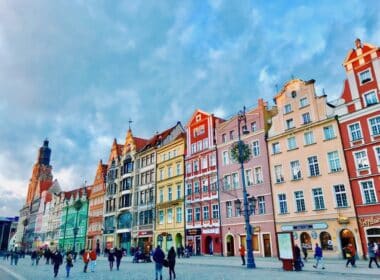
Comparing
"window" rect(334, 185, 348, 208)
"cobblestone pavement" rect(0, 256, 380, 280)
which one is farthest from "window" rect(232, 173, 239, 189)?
"cobblestone pavement" rect(0, 256, 380, 280)

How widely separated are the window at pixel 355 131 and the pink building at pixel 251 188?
32.4 ft

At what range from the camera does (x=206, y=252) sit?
136 feet

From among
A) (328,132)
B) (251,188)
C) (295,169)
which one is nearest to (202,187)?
(251,188)

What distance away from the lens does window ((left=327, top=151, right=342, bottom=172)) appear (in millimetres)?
30939

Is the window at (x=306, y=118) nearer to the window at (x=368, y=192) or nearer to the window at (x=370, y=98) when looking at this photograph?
the window at (x=370, y=98)

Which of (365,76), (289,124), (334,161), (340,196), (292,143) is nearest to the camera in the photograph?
(340,196)

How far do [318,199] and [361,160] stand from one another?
18.0 ft

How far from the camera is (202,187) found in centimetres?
4453

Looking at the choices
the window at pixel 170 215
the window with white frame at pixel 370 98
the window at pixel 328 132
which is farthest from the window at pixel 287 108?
the window at pixel 170 215

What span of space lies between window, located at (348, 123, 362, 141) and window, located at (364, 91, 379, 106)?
224 centimetres

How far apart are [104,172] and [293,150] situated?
4820 centimetres

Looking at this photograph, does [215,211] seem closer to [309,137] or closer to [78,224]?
[309,137]

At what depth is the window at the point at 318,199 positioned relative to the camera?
3131 cm

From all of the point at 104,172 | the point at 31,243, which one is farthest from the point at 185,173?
the point at 31,243
